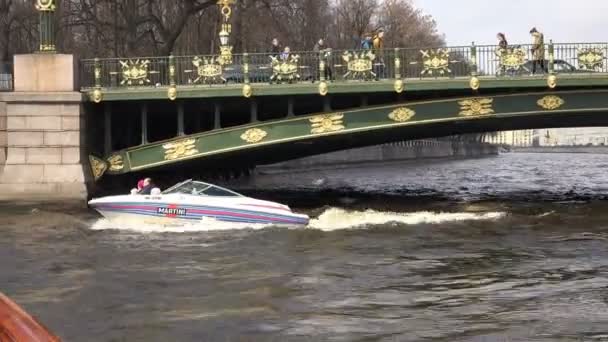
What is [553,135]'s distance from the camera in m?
164

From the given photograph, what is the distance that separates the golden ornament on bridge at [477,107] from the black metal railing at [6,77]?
14.9 meters

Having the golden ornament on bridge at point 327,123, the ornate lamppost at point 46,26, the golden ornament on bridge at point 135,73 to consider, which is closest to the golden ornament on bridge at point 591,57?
the golden ornament on bridge at point 327,123

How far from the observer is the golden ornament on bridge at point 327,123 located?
2786cm

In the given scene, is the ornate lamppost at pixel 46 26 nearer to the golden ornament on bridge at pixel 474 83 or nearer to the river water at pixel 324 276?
the river water at pixel 324 276

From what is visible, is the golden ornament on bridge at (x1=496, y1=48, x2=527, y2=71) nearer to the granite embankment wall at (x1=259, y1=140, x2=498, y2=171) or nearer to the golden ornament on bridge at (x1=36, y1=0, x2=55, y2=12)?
the golden ornament on bridge at (x1=36, y1=0, x2=55, y2=12)

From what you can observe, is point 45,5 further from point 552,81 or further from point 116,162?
point 552,81

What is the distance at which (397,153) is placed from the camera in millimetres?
83125

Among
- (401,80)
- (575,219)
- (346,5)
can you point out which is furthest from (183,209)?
(346,5)

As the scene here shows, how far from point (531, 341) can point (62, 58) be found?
21.4 metres

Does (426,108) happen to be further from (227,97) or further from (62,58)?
(62,58)

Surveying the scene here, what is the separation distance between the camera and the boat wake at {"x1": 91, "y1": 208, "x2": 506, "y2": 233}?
76.8ft

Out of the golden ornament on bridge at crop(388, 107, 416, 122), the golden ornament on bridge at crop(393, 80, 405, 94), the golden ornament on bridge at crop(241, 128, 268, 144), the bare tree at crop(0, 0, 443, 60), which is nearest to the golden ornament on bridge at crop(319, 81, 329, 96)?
the golden ornament on bridge at crop(393, 80, 405, 94)

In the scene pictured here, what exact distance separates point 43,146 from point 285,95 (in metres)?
8.05

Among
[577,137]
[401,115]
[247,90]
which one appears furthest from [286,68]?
[577,137]
